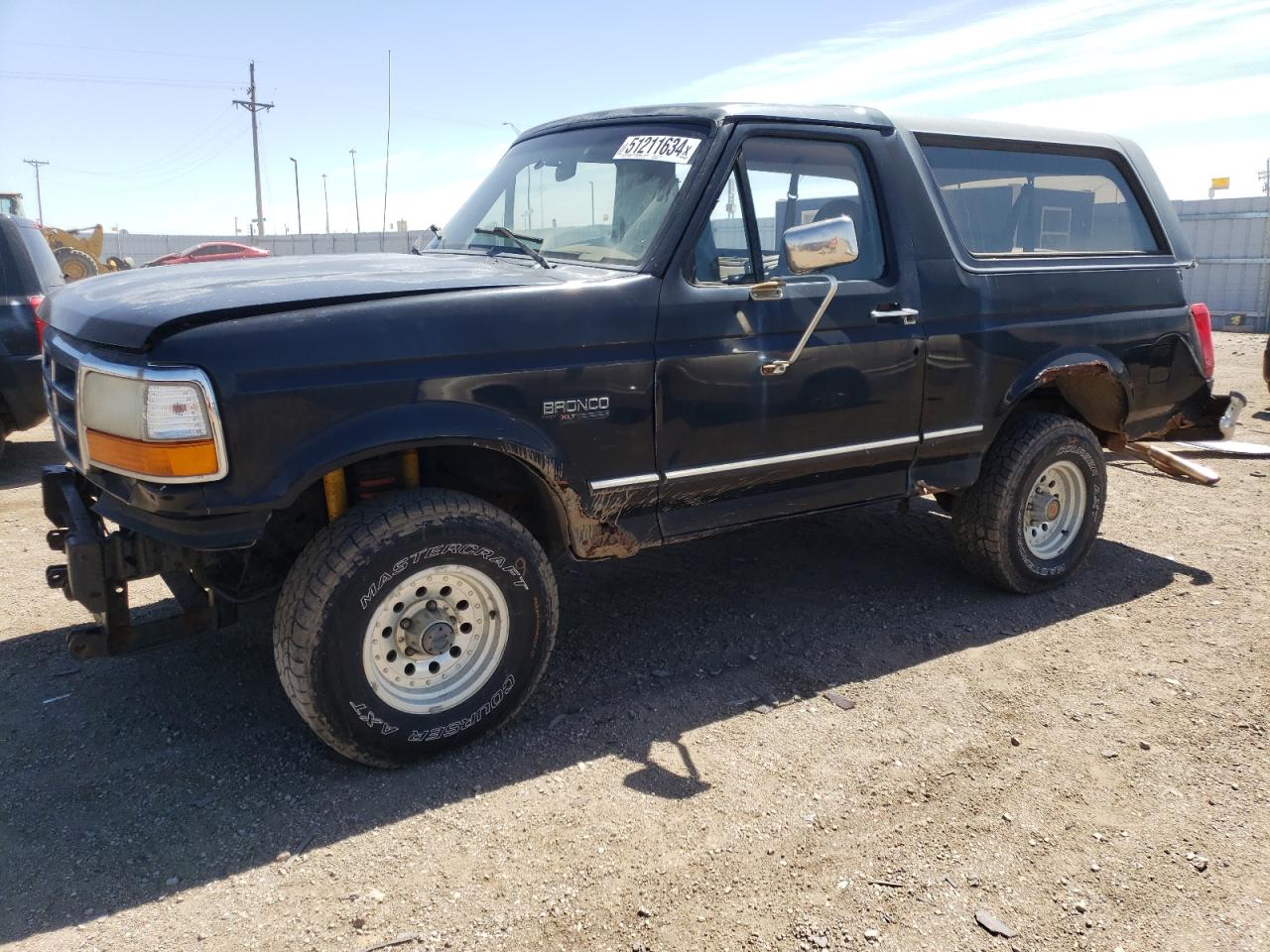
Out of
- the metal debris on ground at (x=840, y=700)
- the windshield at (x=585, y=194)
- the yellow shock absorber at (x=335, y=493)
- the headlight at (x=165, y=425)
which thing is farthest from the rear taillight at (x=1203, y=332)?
the headlight at (x=165, y=425)

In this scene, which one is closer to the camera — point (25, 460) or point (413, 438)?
point (413, 438)

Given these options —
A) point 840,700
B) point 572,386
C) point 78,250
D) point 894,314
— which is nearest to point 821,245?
point 894,314

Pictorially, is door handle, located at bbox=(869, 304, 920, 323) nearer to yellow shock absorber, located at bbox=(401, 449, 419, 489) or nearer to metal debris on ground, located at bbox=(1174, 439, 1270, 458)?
yellow shock absorber, located at bbox=(401, 449, 419, 489)

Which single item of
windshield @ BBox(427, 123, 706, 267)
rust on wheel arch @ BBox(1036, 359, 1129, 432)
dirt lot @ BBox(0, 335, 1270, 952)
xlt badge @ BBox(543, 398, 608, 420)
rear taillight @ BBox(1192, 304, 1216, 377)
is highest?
windshield @ BBox(427, 123, 706, 267)

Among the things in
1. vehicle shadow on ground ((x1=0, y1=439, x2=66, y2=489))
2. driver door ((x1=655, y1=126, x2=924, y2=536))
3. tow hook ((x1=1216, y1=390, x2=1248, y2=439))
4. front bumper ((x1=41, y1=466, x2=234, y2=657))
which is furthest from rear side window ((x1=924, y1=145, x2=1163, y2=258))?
vehicle shadow on ground ((x1=0, y1=439, x2=66, y2=489))

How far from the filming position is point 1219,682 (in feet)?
13.0

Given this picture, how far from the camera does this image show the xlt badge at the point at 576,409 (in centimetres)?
324

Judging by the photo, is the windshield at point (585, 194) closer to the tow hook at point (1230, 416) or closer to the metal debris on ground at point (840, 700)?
the metal debris on ground at point (840, 700)

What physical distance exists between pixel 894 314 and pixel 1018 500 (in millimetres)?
1317

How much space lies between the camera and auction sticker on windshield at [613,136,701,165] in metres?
3.65

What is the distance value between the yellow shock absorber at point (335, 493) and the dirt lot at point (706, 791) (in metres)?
0.84

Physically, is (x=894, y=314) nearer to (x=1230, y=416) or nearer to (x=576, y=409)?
(x=576, y=409)

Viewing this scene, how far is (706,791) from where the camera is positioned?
314 cm

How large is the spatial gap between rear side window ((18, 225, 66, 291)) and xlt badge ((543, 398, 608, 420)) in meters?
5.86
